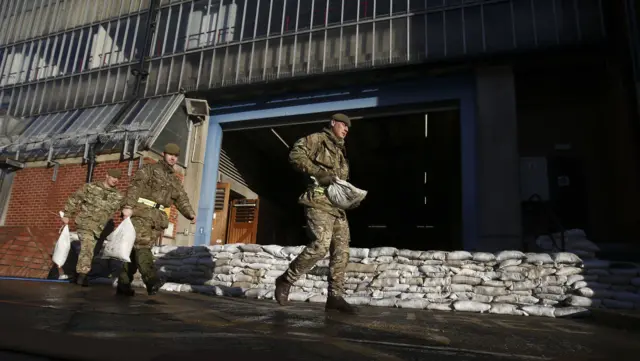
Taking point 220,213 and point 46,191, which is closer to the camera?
point 46,191

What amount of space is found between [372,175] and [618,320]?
10.6 metres

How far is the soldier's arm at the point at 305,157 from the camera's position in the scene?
127 inches

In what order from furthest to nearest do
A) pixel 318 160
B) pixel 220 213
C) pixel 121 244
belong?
pixel 220 213 → pixel 121 244 → pixel 318 160

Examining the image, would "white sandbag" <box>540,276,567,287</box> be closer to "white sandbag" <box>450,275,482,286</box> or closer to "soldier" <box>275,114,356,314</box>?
"white sandbag" <box>450,275,482,286</box>

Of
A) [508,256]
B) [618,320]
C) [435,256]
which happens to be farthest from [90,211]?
[618,320]

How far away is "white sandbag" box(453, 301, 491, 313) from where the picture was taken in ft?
13.7

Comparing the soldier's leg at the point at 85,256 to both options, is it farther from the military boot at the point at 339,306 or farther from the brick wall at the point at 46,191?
the military boot at the point at 339,306

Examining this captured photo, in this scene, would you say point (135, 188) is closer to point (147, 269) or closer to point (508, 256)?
point (147, 269)

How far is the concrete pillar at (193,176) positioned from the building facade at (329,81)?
0.04 m

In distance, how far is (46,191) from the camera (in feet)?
30.4

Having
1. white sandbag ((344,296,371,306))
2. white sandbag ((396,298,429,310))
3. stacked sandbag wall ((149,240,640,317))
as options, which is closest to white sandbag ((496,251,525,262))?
stacked sandbag wall ((149,240,640,317))

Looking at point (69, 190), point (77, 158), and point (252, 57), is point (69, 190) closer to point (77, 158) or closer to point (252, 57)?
point (77, 158)

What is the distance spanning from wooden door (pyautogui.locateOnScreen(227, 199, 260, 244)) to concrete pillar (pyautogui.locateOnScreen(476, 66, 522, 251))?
607cm

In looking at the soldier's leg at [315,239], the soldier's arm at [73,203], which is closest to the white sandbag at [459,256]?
the soldier's leg at [315,239]
